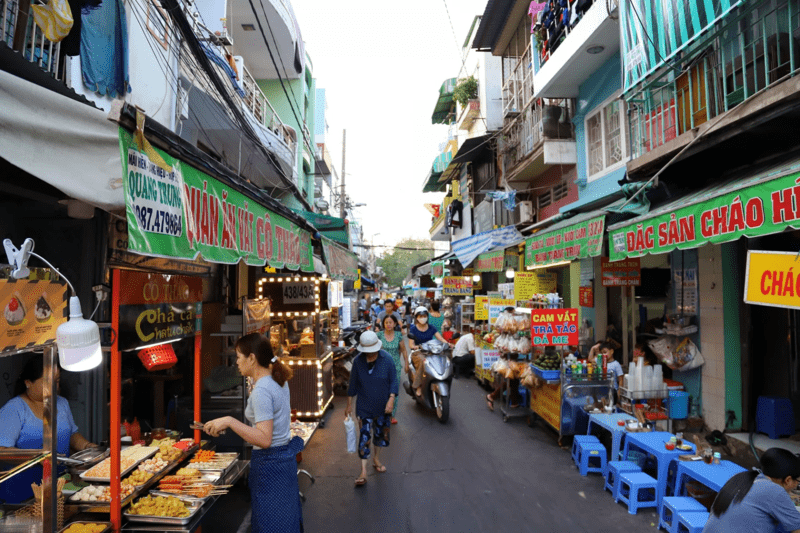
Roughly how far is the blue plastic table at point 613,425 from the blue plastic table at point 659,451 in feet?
0.53

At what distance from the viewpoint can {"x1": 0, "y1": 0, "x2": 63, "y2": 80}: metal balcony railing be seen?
4328mm

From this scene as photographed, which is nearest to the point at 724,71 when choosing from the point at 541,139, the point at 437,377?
the point at 437,377

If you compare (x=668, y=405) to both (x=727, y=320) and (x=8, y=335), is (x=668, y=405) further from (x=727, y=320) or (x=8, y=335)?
(x=8, y=335)


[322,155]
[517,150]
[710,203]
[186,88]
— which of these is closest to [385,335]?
[710,203]

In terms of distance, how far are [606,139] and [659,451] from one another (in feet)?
26.5

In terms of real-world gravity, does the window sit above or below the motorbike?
above

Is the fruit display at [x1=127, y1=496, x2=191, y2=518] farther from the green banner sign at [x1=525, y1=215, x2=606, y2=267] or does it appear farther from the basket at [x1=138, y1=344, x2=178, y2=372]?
the green banner sign at [x1=525, y1=215, x2=606, y2=267]

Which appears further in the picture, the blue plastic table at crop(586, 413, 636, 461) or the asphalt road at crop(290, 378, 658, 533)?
the blue plastic table at crop(586, 413, 636, 461)

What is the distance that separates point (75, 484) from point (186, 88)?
863 centimetres

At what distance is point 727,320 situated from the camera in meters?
7.18

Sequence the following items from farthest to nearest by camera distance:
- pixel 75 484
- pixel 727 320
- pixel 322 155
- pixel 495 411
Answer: pixel 322 155 < pixel 495 411 < pixel 727 320 < pixel 75 484

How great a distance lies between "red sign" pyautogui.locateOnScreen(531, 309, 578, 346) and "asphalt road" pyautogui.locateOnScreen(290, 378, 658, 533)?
1.66 m

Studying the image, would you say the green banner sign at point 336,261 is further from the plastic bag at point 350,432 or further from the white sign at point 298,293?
the plastic bag at point 350,432

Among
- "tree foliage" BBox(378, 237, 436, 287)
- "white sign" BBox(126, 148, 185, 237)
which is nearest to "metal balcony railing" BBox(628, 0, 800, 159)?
"white sign" BBox(126, 148, 185, 237)
